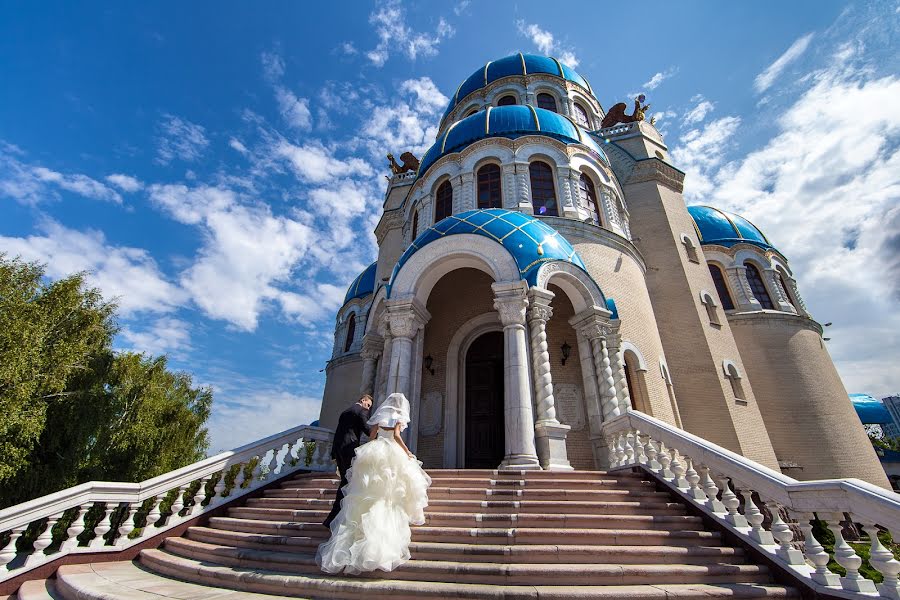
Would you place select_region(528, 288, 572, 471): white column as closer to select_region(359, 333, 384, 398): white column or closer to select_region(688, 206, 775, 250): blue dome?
select_region(359, 333, 384, 398): white column

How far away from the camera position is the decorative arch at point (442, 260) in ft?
29.7

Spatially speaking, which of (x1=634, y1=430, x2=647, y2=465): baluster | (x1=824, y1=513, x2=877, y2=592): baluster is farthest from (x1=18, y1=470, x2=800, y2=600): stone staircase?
(x1=634, y1=430, x2=647, y2=465): baluster

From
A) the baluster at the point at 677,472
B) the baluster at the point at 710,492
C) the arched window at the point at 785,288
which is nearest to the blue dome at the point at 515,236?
the baluster at the point at 677,472

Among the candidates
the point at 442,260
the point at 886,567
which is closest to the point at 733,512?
the point at 886,567

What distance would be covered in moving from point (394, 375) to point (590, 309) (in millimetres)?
4551

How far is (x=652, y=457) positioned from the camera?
21.8 ft

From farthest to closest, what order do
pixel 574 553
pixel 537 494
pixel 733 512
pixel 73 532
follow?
pixel 537 494
pixel 73 532
pixel 733 512
pixel 574 553

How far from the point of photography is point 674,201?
674 inches

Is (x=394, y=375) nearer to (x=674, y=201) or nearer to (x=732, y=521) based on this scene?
(x=732, y=521)

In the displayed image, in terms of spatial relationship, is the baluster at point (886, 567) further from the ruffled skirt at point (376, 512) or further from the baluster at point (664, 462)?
the ruffled skirt at point (376, 512)

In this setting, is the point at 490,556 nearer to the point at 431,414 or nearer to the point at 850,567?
the point at 850,567

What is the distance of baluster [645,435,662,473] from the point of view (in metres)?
6.40

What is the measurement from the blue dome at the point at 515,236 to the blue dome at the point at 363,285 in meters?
14.4

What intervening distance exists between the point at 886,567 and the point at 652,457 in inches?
134
